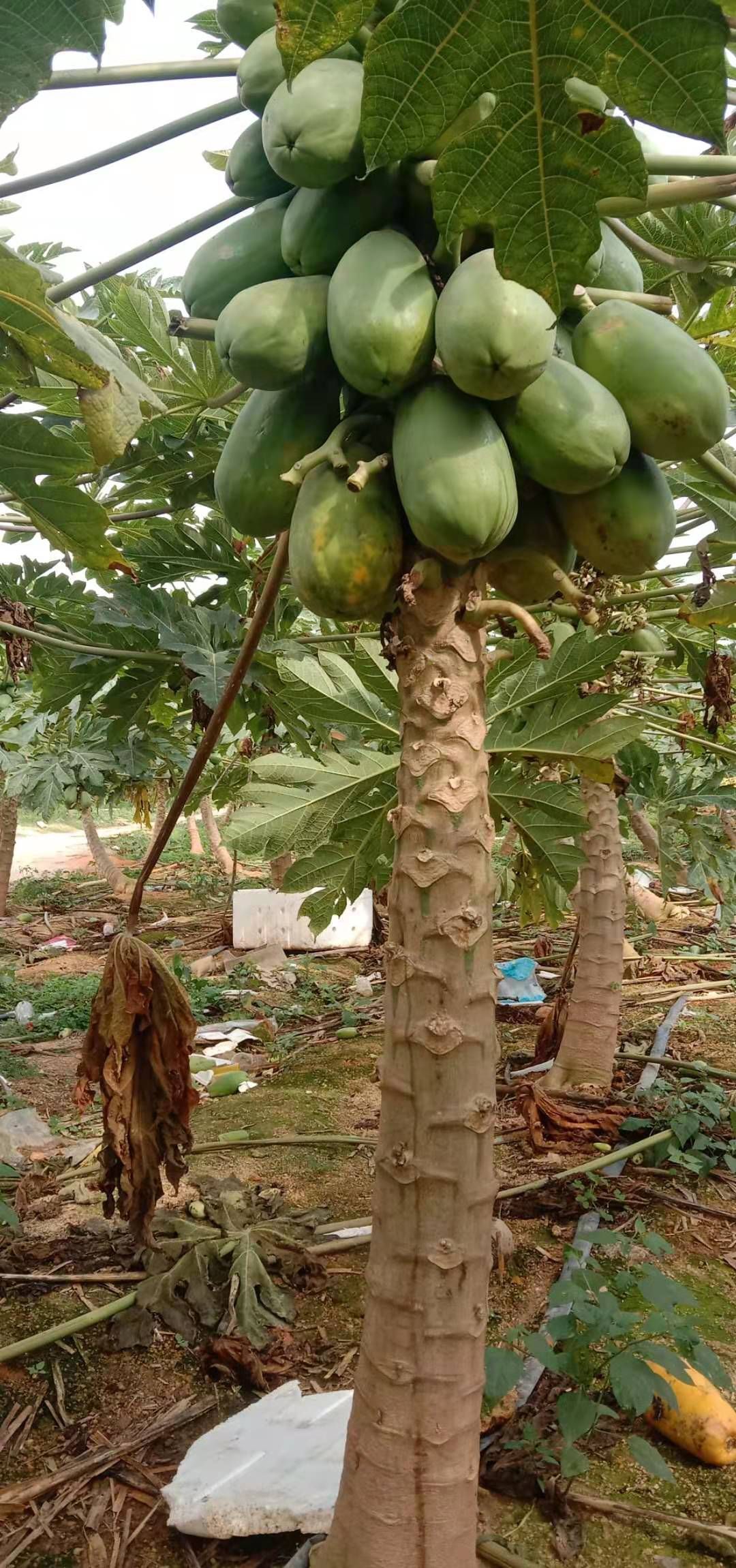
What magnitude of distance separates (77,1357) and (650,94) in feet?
8.58

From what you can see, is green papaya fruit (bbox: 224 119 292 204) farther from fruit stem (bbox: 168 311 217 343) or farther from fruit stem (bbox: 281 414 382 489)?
fruit stem (bbox: 281 414 382 489)

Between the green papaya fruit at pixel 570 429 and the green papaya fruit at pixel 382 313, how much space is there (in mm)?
128

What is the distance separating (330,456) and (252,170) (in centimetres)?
40

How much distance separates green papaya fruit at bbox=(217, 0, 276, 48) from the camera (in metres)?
1.17

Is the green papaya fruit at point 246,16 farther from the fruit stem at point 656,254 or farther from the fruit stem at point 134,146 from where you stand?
the fruit stem at point 656,254

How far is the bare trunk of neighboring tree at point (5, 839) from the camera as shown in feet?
34.7

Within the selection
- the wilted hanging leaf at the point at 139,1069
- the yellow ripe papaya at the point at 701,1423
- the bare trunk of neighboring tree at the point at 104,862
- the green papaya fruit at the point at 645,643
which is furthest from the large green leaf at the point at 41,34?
the bare trunk of neighboring tree at the point at 104,862

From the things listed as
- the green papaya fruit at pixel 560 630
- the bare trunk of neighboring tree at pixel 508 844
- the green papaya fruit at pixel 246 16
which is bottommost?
the bare trunk of neighboring tree at pixel 508 844

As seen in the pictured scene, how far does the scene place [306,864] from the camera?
241cm

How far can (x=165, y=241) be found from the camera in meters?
1.27

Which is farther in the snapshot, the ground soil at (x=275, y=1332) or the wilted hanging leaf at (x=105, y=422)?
the ground soil at (x=275, y=1332)

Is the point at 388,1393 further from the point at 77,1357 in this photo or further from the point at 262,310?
the point at 77,1357

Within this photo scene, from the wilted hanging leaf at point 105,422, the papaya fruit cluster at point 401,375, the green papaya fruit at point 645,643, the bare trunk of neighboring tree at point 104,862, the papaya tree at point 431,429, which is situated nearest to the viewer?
the papaya tree at point 431,429

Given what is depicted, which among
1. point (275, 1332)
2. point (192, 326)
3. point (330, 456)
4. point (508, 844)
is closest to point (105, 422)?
point (192, 326)
